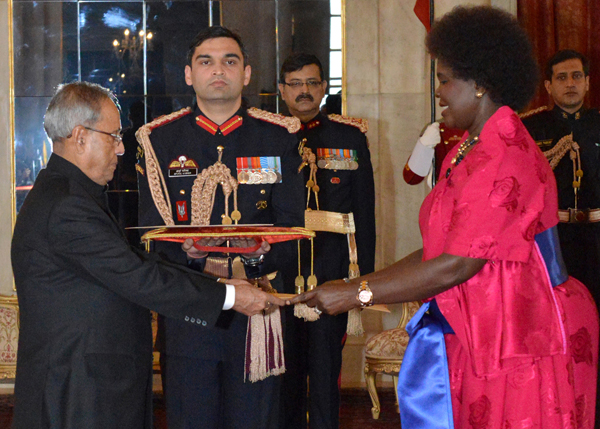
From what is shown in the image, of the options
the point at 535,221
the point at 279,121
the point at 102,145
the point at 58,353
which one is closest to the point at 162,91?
the point at 279,121

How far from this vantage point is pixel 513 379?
1.90 metres

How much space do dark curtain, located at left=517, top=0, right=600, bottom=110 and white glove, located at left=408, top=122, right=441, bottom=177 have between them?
1060 mm

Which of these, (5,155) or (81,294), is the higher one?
(5,155)

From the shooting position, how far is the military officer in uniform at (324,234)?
11.5ft

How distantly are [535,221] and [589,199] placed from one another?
2385 millimetres

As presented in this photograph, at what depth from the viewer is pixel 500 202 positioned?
1844 millimetres

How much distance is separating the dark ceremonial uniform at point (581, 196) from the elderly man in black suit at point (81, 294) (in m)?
2.63

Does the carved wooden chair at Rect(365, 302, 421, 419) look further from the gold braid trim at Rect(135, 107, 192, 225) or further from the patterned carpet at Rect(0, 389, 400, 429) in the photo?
the gold braid trim at Rect(135, 107, 192, 225)

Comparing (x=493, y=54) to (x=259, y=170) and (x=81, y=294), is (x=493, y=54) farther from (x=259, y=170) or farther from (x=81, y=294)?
(x=81, y=294)

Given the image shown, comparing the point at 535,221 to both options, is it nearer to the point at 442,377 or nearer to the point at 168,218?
the point at 442,377

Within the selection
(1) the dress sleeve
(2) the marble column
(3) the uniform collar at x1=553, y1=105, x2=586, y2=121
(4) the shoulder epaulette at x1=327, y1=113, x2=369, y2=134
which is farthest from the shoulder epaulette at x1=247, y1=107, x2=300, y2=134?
(2) the marble column

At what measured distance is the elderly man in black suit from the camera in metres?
1.97

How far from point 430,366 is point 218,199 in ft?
3.63

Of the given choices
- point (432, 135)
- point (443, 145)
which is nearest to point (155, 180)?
point (432, 135)
